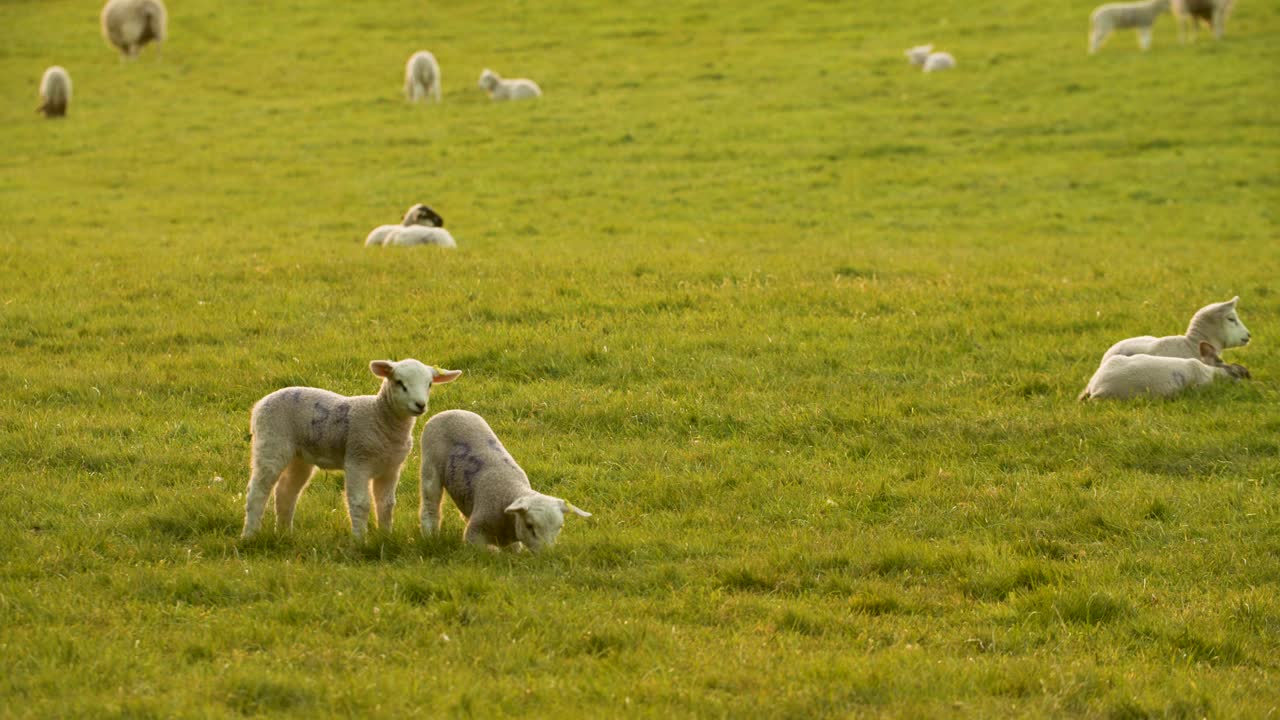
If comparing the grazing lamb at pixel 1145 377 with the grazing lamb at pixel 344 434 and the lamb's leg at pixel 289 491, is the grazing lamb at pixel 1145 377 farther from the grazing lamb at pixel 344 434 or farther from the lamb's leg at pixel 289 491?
the lamb's leg at pixel 289 491

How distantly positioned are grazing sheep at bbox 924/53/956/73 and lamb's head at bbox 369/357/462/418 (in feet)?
114

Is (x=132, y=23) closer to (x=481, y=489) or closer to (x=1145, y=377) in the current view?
(x=1145, y=377)

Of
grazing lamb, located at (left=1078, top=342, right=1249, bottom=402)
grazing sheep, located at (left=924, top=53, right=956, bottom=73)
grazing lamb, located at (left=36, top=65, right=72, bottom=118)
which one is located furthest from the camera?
grazing sheep, located at (left=924, top=53, right=956, bottom=73)

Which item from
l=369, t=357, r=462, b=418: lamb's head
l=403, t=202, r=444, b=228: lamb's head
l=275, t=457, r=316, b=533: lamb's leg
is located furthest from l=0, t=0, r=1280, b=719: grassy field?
l=403, t=202, r=444, b=228: lamb's head

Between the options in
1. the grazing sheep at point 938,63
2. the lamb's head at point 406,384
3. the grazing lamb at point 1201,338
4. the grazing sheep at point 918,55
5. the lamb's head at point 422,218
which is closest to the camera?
the lamb's head at point 406,384

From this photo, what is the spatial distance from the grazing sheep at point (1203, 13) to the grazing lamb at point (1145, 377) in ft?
110

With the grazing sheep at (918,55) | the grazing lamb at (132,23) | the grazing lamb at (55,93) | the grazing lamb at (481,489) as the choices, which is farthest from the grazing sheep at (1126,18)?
the grazing lamb at (481,489)

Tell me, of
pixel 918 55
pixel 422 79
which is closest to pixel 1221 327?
pixel 918 55

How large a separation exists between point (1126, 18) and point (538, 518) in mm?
38987

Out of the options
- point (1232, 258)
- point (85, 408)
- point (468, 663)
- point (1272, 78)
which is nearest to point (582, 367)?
point (85, 408)

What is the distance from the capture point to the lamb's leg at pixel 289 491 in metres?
8.67

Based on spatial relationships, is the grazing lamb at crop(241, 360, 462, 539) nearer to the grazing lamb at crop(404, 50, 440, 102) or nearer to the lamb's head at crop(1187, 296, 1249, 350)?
the lamb's head at crop(1187, 296, 1249, 350)

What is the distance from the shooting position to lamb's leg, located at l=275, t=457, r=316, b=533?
867cm

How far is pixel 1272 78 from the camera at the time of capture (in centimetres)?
3628
